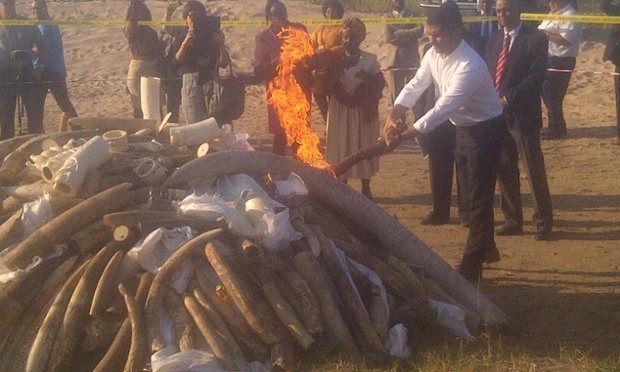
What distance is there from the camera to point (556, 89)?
12.9 m

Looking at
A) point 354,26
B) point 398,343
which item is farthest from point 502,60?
point 398,343

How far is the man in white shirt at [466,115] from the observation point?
659cm

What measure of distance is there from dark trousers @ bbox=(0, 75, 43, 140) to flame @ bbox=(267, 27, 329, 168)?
425 cm

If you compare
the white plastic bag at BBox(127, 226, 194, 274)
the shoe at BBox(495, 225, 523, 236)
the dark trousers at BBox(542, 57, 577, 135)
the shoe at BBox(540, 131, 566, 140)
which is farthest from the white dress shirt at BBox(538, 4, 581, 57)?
the white plastic bag at BBox(127, 226, 194, 274)

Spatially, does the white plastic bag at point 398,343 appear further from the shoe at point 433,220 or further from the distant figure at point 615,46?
the distant figure at point 615,46

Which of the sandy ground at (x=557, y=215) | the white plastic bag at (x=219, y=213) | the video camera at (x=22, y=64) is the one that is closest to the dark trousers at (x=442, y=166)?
the sandy ground at (x=557, y=215)

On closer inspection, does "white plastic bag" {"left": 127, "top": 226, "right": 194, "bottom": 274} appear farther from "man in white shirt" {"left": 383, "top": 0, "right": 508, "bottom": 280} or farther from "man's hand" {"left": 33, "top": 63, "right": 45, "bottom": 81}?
A: "man's hand" {"left": 33, "top": 63, "right": 45, "bottom": 81}

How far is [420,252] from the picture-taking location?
262 inches

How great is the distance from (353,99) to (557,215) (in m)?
2.55

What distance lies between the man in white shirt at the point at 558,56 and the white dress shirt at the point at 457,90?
5.72m

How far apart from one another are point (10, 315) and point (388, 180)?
20.5ft

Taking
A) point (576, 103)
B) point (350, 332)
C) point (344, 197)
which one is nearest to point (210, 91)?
point (344, 197)

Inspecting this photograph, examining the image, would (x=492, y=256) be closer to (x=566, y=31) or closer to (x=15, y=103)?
(x=566, y=31)

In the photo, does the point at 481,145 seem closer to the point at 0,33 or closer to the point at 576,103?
the point at 0,33
